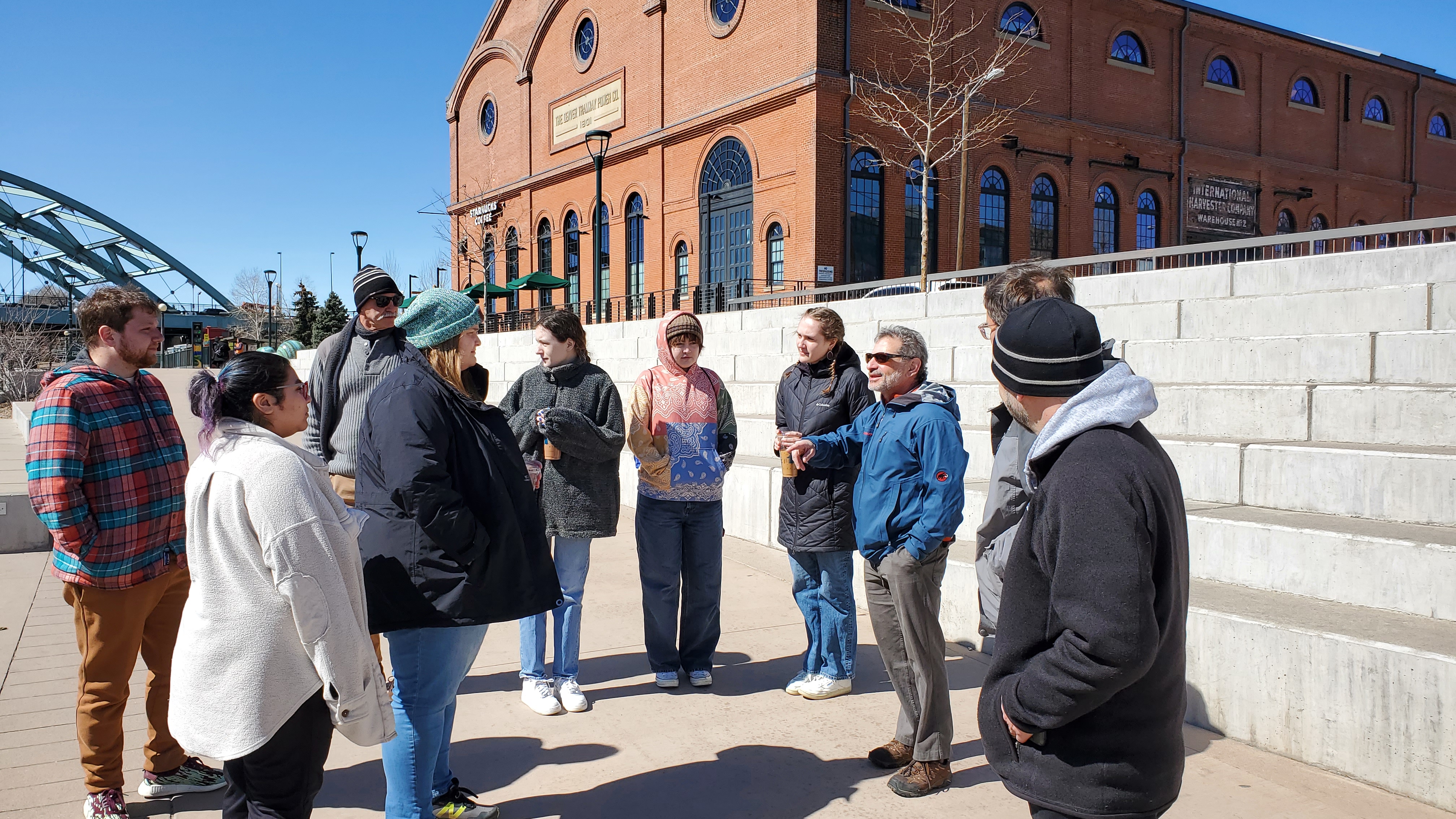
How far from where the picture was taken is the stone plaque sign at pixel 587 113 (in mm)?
30719

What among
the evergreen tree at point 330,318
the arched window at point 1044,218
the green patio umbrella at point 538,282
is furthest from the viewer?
the evergreen tree at point 330,318

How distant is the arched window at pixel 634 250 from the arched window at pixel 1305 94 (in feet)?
80.0

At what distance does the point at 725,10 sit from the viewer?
2591 centimetres

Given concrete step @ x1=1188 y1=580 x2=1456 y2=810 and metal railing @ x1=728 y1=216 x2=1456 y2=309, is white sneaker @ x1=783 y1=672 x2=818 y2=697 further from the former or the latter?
metal railing @ x1=728 y1=216 x2=1456 y2=309

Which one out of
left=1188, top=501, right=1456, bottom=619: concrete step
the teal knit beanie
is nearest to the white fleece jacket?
the teal knit beanie

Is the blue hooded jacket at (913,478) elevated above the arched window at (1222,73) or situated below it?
below

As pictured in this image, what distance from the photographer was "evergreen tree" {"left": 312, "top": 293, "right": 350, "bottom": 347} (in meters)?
42.9

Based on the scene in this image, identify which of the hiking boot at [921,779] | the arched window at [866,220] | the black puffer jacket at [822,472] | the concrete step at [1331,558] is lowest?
the hiking boot at [921,779]

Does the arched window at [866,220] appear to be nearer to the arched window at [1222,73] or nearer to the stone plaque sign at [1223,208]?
the stone plaque sign at [1223,208]

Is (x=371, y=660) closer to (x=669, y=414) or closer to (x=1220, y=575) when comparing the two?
(x=669, y=414)

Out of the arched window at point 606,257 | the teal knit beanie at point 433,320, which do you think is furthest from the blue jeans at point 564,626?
the arched window at point 606,257

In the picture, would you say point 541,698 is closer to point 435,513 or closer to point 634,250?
point 435,513

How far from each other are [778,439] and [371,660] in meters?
2.54

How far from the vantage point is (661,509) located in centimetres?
514
